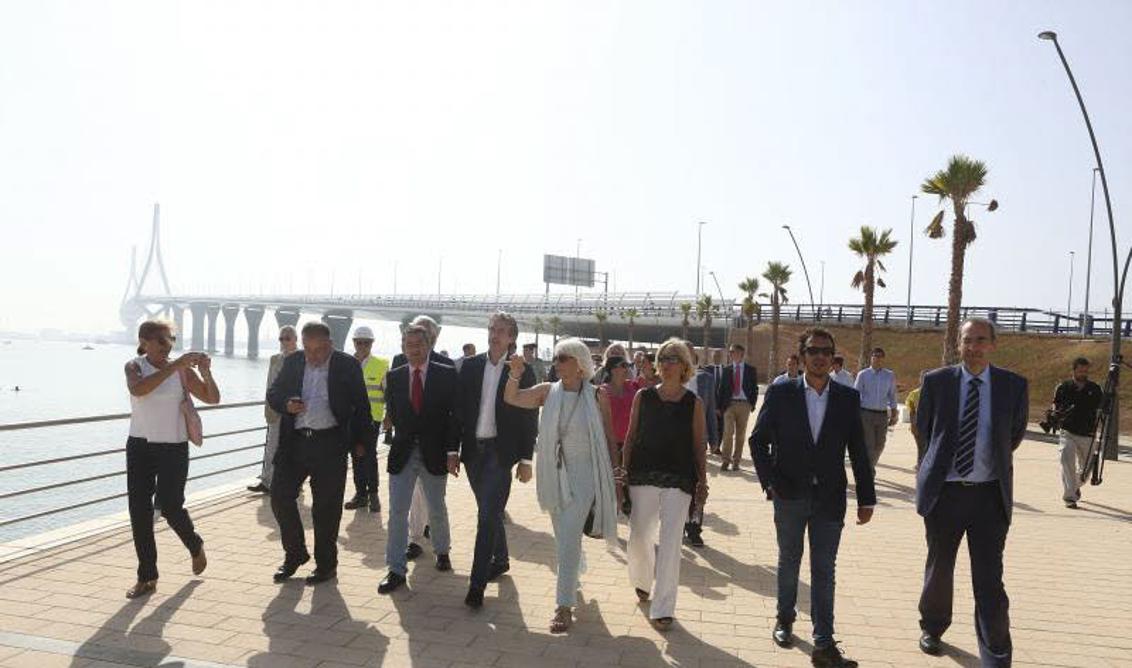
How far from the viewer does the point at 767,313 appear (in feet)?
182

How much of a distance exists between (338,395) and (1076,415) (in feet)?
26.1

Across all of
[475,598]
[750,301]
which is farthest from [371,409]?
[750,301]

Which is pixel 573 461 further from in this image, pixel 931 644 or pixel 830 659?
pixel 931 644

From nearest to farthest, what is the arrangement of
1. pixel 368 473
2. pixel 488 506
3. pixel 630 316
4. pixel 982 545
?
pixel 982 545 → pixel 488 506 → pixel 368 473 → pixel 630 316

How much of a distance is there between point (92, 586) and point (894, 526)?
22.1ft

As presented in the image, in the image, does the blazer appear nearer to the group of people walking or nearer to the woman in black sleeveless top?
the group of people walking

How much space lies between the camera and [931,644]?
440 cm

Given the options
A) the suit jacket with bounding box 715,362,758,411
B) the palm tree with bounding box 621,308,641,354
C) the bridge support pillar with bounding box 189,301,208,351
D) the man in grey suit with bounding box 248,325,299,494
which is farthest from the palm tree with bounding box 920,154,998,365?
the bridge support pillar with bounding box 189,301,208,351

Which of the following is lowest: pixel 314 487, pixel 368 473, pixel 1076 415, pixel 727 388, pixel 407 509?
pixel 368 473

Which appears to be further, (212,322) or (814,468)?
(212,322)

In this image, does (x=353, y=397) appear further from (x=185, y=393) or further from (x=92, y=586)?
(x=92, y=586)

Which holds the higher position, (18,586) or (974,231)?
(974,231)

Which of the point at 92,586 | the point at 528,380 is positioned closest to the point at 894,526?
the point at 528,380

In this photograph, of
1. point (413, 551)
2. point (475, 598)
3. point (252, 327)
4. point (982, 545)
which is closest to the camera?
point (982, 545)
